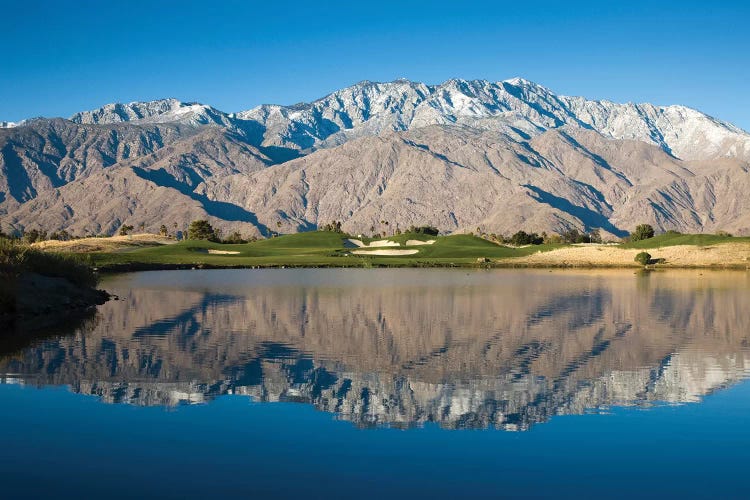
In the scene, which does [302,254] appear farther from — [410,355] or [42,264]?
[410,355]

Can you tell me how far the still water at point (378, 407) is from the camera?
14.7m

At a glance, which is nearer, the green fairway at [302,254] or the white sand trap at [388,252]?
the green fairway at [302,254]

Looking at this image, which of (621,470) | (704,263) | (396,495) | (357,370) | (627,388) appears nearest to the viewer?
(396,495)

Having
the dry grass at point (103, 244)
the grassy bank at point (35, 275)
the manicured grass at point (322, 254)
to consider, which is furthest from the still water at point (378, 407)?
the dry grass at point (103, 244)

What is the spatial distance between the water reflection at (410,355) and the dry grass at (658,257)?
65.0m

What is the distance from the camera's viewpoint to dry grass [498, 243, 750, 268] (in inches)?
4414

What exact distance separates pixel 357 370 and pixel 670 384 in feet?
30.4

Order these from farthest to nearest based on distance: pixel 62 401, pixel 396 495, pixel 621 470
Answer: pixel 62 401 < pixel 621 470 < pixel 396 495

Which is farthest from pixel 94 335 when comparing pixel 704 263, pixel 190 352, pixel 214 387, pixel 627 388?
pixel 704 263

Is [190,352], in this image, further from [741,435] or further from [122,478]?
[741,435]

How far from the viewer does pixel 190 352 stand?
28.6 metres

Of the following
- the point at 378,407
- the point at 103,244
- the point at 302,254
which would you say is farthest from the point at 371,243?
the point at 378,407

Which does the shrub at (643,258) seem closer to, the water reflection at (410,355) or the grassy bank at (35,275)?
the water reflection at (410,355)

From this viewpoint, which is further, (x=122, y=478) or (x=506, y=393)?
(x=506, y=393)
